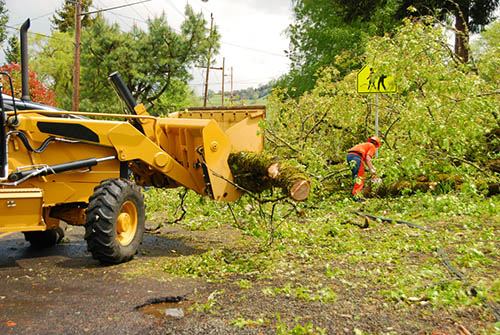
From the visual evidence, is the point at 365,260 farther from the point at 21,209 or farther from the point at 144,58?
the point at 144,58

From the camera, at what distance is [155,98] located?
102 feet

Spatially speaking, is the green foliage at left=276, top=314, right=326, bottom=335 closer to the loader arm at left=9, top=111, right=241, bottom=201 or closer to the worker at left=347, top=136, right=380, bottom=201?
the loader arm at left=9, top=111, right=241, bottom=201

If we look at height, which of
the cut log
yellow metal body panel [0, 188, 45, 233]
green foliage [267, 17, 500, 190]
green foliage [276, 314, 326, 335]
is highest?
green foliage [267, 17, 500, 190]

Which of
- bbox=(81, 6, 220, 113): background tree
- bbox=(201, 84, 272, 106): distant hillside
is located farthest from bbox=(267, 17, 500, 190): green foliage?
bbox=(81, 6, 220, 113): background tree

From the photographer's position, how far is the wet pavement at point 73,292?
3.73 meters

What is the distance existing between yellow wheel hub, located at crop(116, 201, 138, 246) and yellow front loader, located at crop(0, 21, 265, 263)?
0.01m

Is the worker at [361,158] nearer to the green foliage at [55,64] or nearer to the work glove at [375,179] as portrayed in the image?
the work glove at [375,179]

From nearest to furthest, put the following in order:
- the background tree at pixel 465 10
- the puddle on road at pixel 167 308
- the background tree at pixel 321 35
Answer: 1. the puddle on road at pixel 167 308
2. the background tree at pixel 465 10
3. the background tree at pixel 321 35

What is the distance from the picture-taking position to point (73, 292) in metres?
4.60

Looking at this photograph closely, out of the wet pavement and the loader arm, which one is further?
the loader arm

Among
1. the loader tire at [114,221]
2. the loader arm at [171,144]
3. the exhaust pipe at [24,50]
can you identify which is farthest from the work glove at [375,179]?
the exhaust pipe at [24,50]

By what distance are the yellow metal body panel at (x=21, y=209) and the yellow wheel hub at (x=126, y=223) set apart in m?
0.92

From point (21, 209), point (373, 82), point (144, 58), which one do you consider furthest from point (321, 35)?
point (21, 209)

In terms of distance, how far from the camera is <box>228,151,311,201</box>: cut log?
5555 millimetres
